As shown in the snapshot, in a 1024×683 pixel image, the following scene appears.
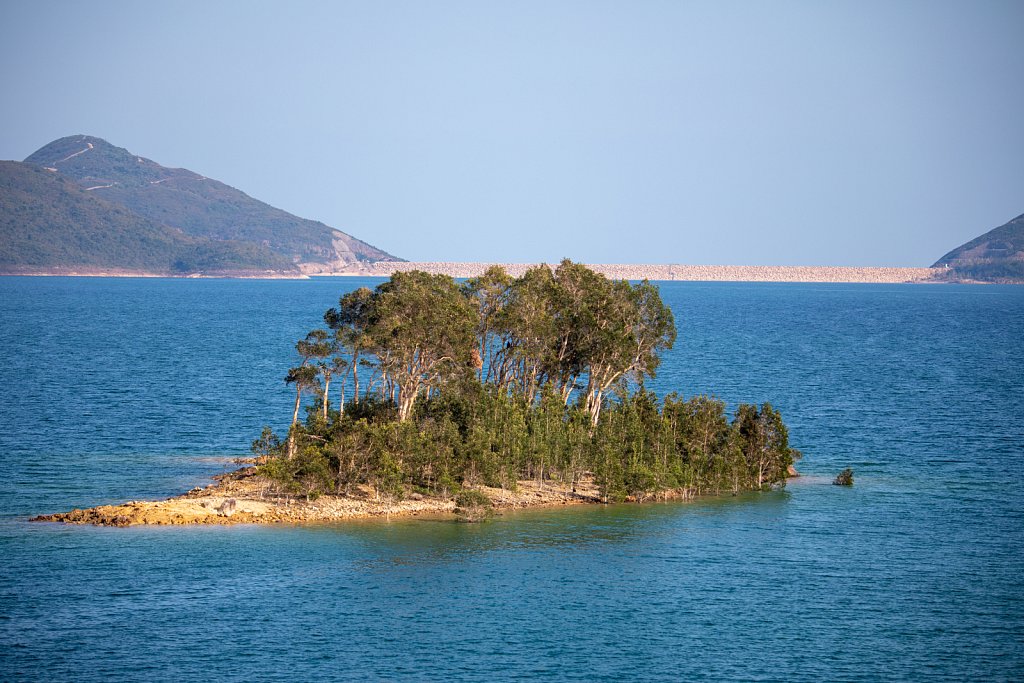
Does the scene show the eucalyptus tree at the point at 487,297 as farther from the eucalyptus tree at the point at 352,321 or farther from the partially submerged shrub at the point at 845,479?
the partially submerged shrub at the point at 845,479

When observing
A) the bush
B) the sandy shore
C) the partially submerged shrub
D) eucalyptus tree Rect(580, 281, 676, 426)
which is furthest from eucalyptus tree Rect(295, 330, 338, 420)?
the partially submerged shrub

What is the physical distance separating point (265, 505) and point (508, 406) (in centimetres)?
1482

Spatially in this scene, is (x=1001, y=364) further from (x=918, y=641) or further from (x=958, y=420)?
(x=918, y=641)

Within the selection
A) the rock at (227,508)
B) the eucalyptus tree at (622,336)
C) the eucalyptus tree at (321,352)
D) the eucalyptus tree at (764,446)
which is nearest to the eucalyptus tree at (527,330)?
the eucalyptus tree at (622,336)

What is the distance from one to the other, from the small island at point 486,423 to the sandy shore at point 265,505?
10 centimetres

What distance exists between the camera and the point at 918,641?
39.9 metres

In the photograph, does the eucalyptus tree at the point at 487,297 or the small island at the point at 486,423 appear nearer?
the small island at the point at 486,423

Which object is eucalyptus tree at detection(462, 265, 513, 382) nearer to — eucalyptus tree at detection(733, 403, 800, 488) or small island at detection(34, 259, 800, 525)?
small island at detection(34, 259, 800, 525)

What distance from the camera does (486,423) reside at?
60.8m

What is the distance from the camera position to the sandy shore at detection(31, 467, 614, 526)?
5147 cm

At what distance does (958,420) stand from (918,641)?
175ft

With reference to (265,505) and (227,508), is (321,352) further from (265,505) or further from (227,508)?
(227,508)

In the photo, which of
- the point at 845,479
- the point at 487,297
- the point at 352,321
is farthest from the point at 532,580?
the point at 845,479

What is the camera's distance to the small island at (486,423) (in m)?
55.5
